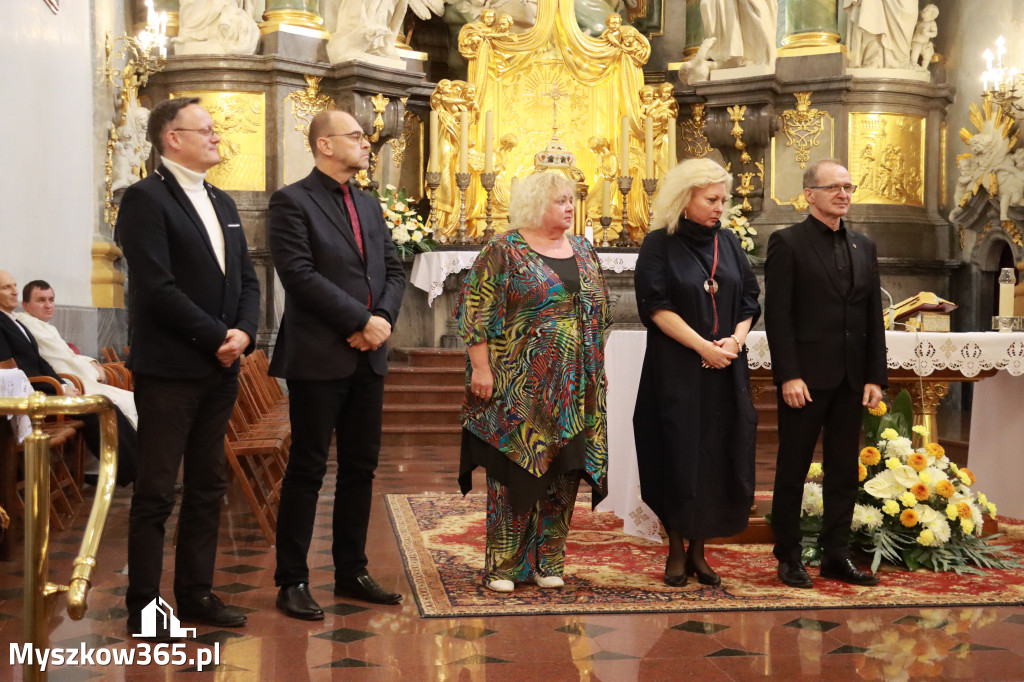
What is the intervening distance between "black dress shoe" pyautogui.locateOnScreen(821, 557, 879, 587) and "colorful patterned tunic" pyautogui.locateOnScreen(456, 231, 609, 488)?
1.04 meters

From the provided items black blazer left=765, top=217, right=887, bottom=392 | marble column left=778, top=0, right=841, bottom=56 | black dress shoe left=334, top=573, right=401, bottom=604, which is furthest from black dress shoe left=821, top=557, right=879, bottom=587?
marble column left=778, top=0, right=841, bottom=56

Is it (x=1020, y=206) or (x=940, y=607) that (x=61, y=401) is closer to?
(x=940, y=607)

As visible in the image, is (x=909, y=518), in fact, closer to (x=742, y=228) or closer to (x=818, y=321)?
(x=818, y=321)

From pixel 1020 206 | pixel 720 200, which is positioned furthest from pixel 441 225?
pixel 720 200

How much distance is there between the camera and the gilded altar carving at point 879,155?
38.7 feet

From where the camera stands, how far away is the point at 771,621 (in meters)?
4.04

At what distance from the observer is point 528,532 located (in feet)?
14.8

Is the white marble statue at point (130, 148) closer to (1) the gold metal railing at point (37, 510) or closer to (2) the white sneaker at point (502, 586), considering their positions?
(2) the white sneaker at point (502, 586)

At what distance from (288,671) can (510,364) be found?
145 cm

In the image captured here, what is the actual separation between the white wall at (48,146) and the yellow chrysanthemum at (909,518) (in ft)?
18.4

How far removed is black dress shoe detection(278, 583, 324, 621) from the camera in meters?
3.98

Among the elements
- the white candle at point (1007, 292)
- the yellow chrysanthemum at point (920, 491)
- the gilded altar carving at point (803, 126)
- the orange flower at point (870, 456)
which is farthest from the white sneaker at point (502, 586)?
the gilded altar carving at point (803, 126)

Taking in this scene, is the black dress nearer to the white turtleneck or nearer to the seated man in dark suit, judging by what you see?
the white turtleneck

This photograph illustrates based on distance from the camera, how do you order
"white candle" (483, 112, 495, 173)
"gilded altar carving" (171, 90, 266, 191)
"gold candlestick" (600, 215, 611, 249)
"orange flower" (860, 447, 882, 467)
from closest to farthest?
"orange flower" (860, 447, 882, 467)
"gilded altar carving" (171, 90, 266, 191)
"white candle" (483, 112, 495, 173)
"gold candlestick" (600, 215, 611, 249)
